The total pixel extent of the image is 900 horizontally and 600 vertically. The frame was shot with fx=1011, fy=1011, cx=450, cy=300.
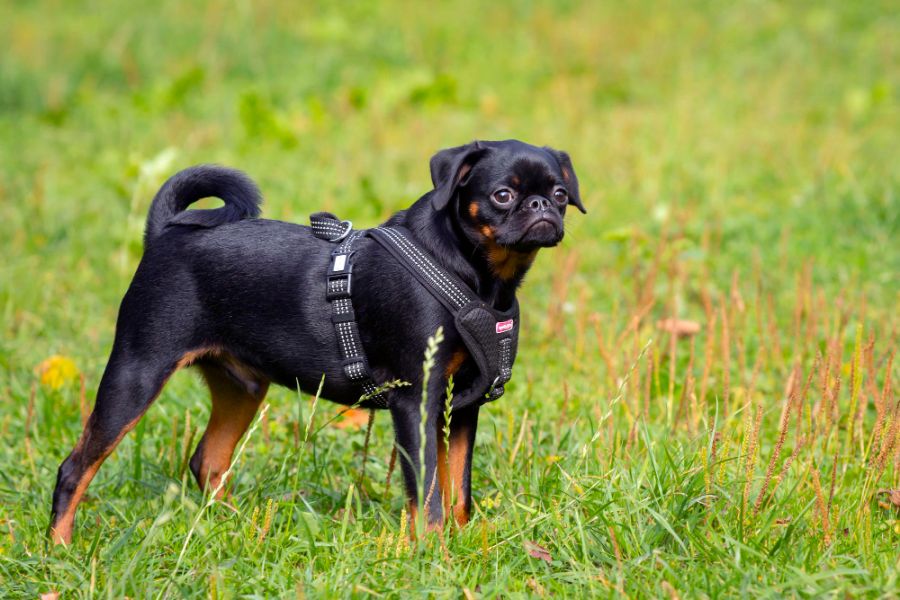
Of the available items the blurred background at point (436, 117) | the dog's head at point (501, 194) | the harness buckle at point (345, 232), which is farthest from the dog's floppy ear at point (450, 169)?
the blurred background at point (436, 117)

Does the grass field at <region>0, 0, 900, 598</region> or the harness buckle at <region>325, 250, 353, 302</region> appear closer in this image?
the grass field at <region>0, 0, 900, 598</region>

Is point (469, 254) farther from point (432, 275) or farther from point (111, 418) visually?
point (111, 418)

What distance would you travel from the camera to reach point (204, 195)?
3.94 m

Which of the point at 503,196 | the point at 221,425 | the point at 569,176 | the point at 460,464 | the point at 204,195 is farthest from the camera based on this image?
the point at 221,425

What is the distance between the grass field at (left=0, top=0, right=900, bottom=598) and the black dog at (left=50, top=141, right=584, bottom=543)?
Result: 21 centimetres

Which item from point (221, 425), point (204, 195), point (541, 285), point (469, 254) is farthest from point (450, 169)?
point (541, 285)

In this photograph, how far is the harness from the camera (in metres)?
3.38

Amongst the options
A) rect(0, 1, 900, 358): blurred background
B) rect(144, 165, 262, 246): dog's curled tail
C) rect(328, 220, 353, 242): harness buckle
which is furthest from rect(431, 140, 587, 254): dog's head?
rect(0, 1, 900, 358): blurred background

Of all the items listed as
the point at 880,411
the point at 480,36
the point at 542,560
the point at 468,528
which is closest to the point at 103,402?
the point at 468,528

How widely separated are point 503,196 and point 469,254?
0.23 meters

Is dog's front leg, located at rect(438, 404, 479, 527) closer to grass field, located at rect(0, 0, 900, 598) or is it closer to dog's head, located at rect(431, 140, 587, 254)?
grass field, located at rect(0, 0, 900, 598)

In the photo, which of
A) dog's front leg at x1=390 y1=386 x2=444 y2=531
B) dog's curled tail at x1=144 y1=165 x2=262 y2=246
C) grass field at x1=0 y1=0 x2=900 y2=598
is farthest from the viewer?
dog's curled tail at x1=144 y1=165 x2=262 y2=246

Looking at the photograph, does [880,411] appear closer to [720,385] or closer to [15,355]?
[720,385]

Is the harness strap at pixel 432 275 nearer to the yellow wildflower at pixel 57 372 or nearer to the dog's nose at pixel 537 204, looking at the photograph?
the dog's nose at pixel 537 204
